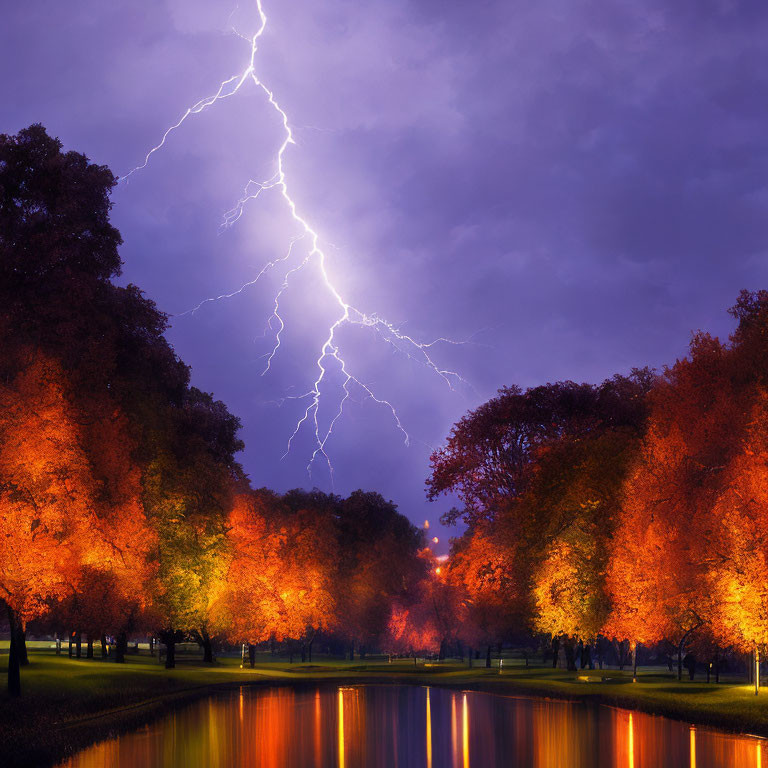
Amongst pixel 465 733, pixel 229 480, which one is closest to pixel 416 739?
pixel 465 733

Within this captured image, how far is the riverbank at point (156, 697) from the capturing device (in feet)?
82.5

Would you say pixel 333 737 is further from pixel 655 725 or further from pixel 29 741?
pixel 655 725

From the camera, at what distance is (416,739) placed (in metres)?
24.5

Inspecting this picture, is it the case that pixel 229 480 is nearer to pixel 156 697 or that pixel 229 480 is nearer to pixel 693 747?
pixel 156 697

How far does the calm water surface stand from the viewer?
779 inches

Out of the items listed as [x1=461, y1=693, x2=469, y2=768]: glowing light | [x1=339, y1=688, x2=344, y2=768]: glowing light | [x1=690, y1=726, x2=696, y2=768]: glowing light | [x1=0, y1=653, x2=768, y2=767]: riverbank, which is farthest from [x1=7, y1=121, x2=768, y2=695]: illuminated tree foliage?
[x1=339, y1=688, x2=344, y2=768]: glowing light

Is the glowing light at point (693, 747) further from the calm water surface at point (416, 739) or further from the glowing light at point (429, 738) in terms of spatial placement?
the glowing light at point (429, 738)

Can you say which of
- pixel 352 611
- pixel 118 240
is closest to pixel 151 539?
pixel 118 240

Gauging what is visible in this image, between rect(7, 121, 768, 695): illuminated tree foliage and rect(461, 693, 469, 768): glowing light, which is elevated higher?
rect(7, 121, 768, 695): illuminated tree foliage

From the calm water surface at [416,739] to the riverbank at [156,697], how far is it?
123 cm

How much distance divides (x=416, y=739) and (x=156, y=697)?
65.0 feet

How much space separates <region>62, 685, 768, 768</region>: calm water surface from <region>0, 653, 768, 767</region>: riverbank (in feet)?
4.03

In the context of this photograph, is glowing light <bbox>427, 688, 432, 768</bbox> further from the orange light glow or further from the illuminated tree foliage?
the illuminated tree foliage

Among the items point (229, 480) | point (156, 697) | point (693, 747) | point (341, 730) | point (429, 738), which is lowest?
point (156, 697)
